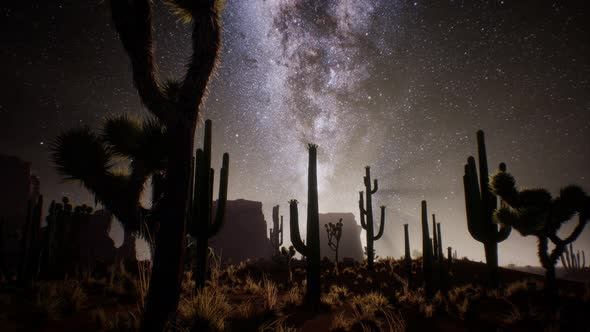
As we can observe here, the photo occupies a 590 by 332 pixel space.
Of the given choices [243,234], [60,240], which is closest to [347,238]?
[243,234]

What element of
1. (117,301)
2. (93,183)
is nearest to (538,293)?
(117,301)

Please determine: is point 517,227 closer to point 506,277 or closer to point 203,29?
point 506,277

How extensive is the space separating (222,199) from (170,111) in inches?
199

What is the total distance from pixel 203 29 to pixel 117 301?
6.44 m

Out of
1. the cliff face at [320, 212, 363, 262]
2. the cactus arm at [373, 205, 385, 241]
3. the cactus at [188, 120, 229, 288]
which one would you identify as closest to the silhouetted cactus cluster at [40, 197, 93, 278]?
the cactus at [188, 120, 229, 288]

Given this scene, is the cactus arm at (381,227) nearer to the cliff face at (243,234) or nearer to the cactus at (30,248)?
the cactus at (30,248)

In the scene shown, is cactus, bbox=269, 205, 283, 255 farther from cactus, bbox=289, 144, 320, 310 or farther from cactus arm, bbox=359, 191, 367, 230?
cactus, bbox=289, 144, 320, 310

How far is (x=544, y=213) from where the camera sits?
10227mm

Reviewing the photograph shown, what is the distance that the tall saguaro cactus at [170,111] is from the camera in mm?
4003

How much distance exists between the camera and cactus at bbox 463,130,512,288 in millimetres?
10984

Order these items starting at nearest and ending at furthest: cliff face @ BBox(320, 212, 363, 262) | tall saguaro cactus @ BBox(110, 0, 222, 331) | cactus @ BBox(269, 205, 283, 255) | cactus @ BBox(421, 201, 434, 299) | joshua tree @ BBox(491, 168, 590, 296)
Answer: tall saguaro cactus @ BBox(110, 0, 222, 331) → joshua tree @ BBox(491, 168, 590, 296) → cactus @ BBox(421, 201, 434, 299) → cactus @ BBox(269, 205, 283, 255) → cliff face @ BBox(320, 212, 363, 262)

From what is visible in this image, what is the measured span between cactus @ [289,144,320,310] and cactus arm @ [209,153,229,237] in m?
2.31

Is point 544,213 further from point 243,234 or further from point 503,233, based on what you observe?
point 243,234

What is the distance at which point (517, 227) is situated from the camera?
1026 centimetres
